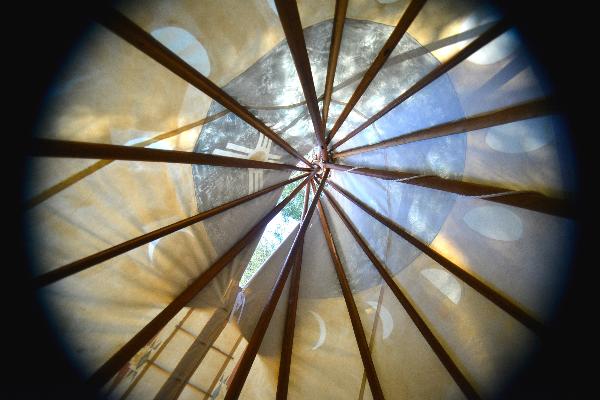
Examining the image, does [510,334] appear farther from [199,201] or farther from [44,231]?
[44,231]

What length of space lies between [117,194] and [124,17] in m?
1.50

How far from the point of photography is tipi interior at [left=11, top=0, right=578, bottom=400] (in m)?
2.12

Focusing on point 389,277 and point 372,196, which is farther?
point 372,196

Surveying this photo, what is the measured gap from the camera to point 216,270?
10.6ft

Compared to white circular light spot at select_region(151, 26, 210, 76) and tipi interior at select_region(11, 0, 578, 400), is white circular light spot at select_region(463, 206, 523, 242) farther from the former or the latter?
white circular light spot at select_region(151, 26, 210, 76)

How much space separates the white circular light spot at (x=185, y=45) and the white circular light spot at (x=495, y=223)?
3035 mm

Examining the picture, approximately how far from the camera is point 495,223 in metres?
2.88

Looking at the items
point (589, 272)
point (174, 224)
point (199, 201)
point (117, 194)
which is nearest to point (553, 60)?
point (589, 272)

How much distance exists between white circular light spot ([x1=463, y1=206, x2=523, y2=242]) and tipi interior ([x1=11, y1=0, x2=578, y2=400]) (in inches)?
0.7

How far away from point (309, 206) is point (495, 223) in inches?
77.5

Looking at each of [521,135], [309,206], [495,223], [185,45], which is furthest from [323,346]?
[185,45]

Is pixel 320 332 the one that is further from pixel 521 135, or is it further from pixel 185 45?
pixel 185 45

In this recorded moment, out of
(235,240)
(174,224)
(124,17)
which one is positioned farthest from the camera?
(235,240)

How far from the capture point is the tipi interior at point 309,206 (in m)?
2.12
